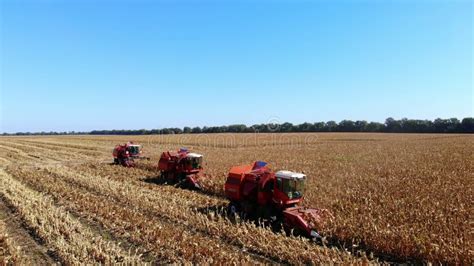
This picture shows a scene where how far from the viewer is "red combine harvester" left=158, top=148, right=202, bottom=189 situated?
15.2 metres

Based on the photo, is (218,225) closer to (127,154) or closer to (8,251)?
(8,251)

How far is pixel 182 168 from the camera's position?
15.7m

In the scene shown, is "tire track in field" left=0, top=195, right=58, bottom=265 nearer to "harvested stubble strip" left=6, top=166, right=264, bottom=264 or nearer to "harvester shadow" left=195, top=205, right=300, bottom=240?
"harvested stubble strip" left=6, top=166, right=264, bottom=264

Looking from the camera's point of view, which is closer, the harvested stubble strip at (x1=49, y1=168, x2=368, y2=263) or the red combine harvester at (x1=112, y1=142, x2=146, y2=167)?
the harvested stubble strip at (x1=49, y1=168, x2=368, y2=263)

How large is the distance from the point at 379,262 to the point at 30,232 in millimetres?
7695

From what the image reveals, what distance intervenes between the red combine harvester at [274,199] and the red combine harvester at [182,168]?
14.5ft

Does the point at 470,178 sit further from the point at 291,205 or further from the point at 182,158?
the point at 182,158

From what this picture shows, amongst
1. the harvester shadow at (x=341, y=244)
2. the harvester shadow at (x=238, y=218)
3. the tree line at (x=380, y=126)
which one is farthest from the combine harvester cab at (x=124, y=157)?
the tree line at (x=380, y=126)

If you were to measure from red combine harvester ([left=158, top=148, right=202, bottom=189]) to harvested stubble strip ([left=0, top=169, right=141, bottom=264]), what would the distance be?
Result: 489 centimetres

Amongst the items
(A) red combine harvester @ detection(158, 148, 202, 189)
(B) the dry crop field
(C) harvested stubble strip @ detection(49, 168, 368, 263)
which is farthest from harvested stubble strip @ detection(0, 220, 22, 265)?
(A) red combine harvester @ detection(158, 148, 202, 189)

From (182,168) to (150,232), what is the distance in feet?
23.5

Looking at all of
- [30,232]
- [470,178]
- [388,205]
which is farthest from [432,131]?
[30,232]

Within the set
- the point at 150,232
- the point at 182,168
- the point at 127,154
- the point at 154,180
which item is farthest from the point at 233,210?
the point at 127,154

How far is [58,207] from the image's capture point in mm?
11422
